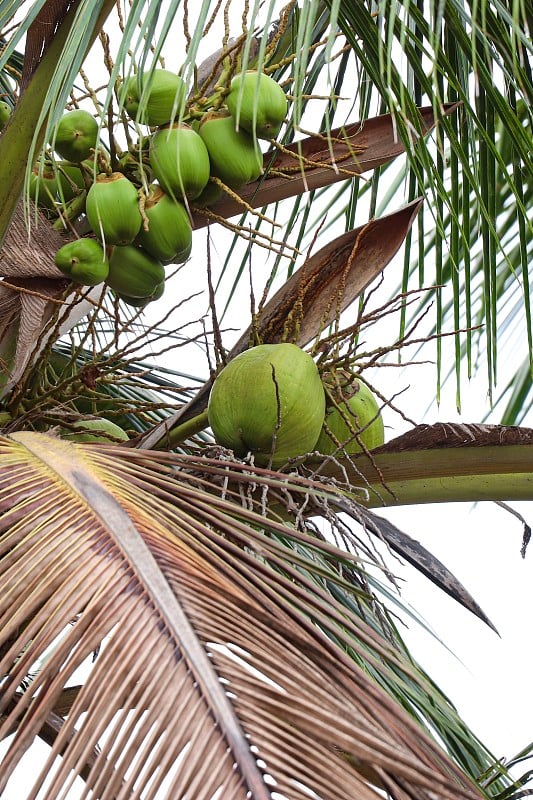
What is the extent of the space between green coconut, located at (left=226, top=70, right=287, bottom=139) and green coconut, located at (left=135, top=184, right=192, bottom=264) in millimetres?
111

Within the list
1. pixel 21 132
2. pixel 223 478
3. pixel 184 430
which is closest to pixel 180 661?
pixel 223 478

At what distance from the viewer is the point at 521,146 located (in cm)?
104

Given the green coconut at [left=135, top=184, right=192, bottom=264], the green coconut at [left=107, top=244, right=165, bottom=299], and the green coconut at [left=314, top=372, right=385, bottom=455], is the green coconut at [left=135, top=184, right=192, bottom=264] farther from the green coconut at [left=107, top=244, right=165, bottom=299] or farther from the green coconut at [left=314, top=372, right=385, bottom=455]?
the green coconut at [left=314, top=372, right=385, bottom=455]

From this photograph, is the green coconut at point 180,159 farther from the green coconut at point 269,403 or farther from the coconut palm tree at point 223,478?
the green coconut at point 269,403

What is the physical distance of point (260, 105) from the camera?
99cm

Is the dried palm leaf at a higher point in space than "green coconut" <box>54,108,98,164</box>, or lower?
lower

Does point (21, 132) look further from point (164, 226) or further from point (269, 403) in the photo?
point (269, 403)

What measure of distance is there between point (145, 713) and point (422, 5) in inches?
45.3

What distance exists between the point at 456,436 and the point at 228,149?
15.3 inches

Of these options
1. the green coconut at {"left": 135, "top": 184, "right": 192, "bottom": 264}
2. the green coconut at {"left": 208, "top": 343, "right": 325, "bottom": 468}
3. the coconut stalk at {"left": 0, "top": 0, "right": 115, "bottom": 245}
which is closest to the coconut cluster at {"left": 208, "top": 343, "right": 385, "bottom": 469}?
the green coconut at {"left": 208, "top": 343, "right": 325, "bottom": 468}

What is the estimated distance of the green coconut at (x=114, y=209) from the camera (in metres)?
0.96

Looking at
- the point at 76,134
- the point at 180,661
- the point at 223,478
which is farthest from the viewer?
the point at 76,134

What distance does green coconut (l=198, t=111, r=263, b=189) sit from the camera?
3.23 ft

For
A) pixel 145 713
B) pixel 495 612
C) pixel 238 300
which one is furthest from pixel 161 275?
pixel 495 612
